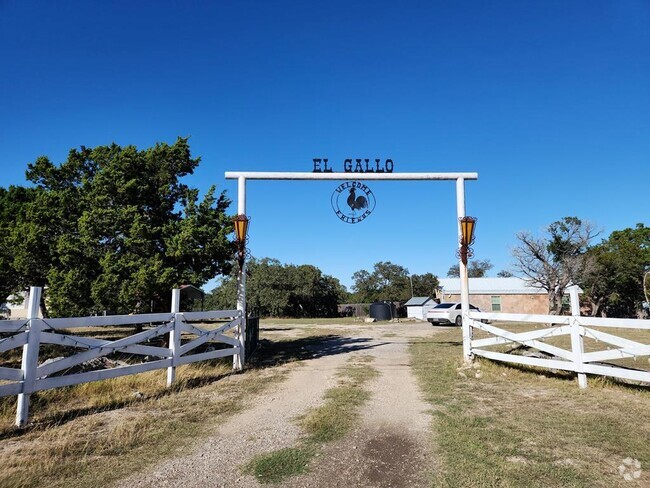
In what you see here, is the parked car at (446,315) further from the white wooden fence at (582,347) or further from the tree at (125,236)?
the tree at (125,236)

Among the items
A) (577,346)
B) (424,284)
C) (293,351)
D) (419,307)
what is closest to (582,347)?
(577,346)

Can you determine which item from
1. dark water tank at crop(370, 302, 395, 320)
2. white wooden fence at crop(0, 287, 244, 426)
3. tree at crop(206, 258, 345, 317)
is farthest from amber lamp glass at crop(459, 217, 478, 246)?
tree at crop(206, 258, 345, 317)

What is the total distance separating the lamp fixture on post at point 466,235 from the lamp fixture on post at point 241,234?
5.48 m

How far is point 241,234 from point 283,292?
38.1 m

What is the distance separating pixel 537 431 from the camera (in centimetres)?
488

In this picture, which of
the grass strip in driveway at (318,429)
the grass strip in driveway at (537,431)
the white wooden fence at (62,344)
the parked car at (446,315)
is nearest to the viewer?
the grass strip in driveway at (537,431)

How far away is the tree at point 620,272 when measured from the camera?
41.5m

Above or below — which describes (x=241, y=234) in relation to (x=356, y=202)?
below

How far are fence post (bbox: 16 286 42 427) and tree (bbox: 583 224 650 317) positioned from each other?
42.3 metres

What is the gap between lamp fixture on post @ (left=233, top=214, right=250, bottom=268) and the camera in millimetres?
10406

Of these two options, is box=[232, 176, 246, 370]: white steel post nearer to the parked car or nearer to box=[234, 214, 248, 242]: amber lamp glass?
box=[234, 214, 248, 242]: amber lamp glass

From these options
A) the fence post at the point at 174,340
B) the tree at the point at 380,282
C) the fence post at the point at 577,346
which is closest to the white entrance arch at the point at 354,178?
the fence post at the point at 174,340

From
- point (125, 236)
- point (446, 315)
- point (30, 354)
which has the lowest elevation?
point (446, 315)

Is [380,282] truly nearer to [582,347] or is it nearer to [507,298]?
[507,298]
